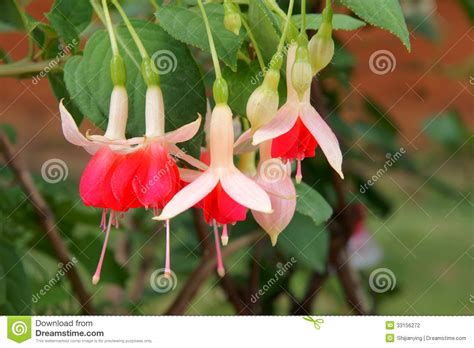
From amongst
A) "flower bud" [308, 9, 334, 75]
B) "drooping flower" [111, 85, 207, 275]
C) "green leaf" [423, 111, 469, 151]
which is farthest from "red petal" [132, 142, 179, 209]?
"green leaf" [423, 111, 469, 151]

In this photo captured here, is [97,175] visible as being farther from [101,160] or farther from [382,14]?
[382,14]

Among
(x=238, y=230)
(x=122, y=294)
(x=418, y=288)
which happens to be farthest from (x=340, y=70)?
(x=418, y=288)

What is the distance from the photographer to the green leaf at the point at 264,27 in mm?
480

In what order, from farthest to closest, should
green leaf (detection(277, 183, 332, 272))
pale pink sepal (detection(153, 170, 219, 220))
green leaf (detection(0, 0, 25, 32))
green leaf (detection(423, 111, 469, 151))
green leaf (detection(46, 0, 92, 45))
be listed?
green leaf (detection(423, 111, 469, 151)), green leaf (detection(277, 183, 332, 272)), green leaf (detection(0, 0, 25, 32)), green leaf (detection(46, 0, 92, 45)), pale pink sepal (detection(153, 170, 219, 220))

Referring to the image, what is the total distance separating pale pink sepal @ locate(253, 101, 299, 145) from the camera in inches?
17.6

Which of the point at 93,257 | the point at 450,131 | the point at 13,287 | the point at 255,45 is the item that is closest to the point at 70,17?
the point at 255,45

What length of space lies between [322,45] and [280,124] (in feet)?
0.19

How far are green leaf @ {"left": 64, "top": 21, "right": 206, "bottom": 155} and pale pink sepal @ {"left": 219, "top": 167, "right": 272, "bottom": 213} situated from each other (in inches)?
1.6

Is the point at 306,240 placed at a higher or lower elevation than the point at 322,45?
lower

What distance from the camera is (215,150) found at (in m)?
0.48

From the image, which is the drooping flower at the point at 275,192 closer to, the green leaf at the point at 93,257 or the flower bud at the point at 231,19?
the flower bud at the point at 231,19
